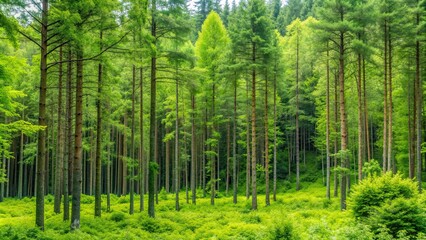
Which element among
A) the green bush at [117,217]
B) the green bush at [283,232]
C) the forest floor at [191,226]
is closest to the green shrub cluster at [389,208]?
the forest floor at [191,226]

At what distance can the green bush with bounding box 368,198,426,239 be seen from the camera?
34.0 feet

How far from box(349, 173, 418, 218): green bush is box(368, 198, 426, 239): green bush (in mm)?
987

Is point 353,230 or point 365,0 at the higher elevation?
point 365,0

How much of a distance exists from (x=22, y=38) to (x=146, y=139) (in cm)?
2121

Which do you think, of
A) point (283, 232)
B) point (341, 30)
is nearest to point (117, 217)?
point (283, 232)

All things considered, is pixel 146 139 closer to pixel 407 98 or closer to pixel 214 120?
pixel 214 120

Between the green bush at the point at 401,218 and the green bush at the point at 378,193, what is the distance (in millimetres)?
987

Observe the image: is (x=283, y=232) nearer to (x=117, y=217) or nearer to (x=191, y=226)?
(x=191, y=226)

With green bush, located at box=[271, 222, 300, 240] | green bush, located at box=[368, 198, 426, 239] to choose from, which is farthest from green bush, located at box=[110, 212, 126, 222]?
green bush, located at box=[368, 198, 426, 239]

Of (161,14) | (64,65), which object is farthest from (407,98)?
(64,65)

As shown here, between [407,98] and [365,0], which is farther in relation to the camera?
[407,98]

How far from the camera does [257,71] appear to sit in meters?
22.7

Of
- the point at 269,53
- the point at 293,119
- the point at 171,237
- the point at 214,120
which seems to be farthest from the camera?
the point at 293,119

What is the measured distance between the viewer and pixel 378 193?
39.2 feet
